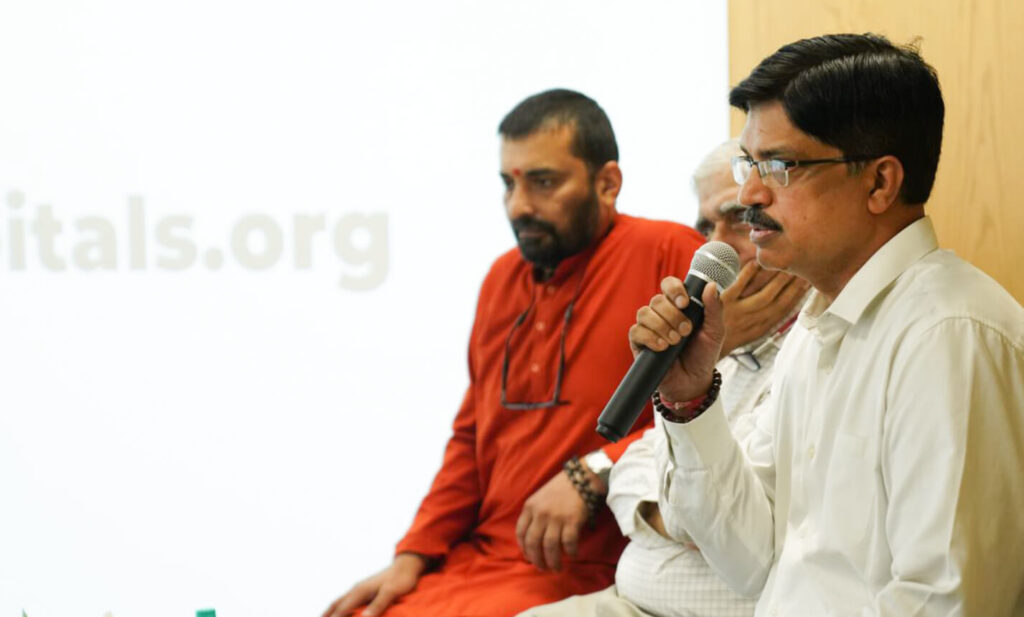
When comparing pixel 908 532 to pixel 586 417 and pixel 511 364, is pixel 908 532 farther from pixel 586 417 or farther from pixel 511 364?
pixel 511 364

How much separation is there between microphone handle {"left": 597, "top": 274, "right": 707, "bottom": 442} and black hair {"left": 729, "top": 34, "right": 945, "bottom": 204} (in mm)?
287

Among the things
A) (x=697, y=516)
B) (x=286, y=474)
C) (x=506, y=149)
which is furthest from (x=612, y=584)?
(x=286, y=474)

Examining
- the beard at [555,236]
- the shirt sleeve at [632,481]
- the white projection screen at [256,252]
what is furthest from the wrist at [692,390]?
the white projection screen at [256,252]

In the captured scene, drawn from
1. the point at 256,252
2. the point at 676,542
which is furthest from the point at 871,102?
the point at 256,252

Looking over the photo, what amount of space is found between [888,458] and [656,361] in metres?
0.33

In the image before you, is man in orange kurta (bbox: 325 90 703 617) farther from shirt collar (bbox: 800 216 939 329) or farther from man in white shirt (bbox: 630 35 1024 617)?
shirt collar (bbox: 800 216 939 329)

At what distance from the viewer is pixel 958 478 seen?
130cm

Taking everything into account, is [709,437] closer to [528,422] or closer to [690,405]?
[690,405]

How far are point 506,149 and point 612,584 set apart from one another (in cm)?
100

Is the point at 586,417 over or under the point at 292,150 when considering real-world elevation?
under

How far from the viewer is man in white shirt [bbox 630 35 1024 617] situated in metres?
1.32

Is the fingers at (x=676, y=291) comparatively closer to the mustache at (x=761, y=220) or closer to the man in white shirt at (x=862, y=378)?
the man in white shirt at (x=862, y=378)

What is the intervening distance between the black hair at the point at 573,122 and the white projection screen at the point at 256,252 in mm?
711

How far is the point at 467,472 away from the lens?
2.73m
